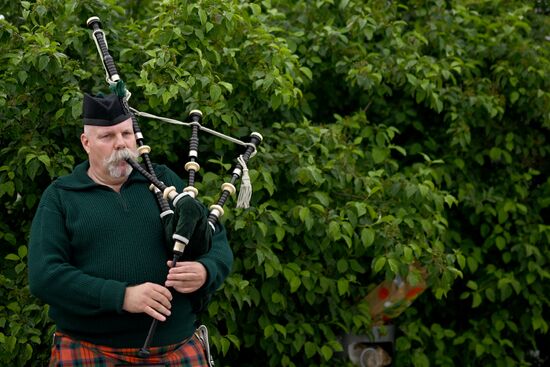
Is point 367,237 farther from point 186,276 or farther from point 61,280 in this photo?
point 61,280

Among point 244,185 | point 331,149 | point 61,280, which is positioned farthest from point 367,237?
point 61,280

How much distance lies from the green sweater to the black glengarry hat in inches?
7.7

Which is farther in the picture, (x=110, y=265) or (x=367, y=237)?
(x=367, y=237)

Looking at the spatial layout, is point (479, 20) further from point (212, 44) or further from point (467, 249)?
point (212, 44)

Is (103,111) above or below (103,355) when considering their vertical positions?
above

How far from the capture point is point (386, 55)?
5453 mm

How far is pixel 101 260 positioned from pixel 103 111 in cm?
50

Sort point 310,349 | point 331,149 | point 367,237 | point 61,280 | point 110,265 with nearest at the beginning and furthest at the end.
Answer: point 61,280 → point 110,265 → point 367,237 → point 310,349 → point 331,149

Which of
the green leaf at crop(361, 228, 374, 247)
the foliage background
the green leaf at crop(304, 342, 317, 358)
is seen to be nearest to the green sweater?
the foliage background

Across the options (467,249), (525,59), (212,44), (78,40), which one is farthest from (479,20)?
(78,40)

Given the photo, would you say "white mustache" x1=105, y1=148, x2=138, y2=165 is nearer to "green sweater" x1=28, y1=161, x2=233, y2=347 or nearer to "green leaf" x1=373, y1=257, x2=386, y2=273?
"green sweater" x1=28, y1=161, x2=233, y2=347

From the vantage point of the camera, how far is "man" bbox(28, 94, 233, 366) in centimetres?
345

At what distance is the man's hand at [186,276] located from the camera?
350cm

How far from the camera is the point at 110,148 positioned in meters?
3.62
